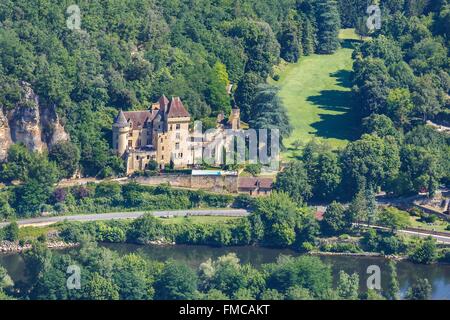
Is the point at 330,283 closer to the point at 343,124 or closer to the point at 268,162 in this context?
the point at 268,162

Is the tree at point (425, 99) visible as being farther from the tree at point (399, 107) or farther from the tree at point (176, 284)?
the tree at point (176, 284)

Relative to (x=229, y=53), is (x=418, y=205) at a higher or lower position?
lower

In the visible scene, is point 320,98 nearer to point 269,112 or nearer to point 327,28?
point 269,112

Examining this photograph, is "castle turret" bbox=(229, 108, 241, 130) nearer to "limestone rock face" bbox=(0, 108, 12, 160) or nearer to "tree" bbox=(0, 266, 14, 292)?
"limestone rock face" bbox=(0, 108, 12, 160)

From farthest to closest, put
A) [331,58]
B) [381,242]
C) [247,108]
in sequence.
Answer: [331,58], [247,108], [381,242]

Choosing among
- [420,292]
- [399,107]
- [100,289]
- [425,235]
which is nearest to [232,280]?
[100,289]

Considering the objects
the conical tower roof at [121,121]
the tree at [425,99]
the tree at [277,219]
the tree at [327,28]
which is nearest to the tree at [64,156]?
the conical tower roof at [121,121]

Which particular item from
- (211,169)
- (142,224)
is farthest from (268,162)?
(142,224)
